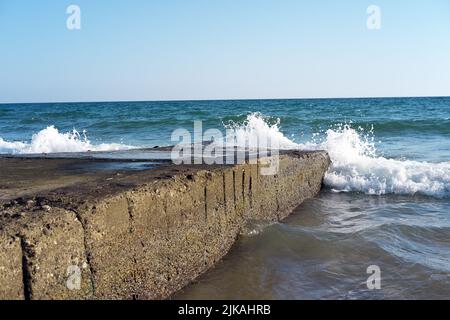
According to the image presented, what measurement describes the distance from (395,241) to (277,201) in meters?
1.26

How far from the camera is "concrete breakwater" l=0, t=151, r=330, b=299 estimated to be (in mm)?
2102

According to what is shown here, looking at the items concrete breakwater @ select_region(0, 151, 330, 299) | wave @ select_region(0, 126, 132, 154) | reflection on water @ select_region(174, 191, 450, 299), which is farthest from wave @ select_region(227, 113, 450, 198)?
wave @ select_region(0, 126, 132, 154)

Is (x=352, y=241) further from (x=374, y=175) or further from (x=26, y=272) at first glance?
(x=374, y=175)

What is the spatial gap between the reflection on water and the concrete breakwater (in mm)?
234

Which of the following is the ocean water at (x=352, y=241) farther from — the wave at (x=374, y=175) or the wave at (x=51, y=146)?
the wave at (x=51, y=146)

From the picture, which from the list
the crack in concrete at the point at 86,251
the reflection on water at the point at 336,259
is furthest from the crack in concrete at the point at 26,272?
the reflection on water at the point at 336,259

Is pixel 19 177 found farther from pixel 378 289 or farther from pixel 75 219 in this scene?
pixel 378 289

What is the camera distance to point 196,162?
426 cm

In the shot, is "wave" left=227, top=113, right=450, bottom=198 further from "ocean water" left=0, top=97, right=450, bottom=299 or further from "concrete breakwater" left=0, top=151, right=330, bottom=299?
"concrete breakwater" left=0, top=151, right=330, bottom=299

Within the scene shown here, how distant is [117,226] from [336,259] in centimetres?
207

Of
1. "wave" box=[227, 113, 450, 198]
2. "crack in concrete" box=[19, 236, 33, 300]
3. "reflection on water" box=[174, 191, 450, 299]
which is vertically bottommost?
"reflection on water" box=[174, 191, 450, 299]

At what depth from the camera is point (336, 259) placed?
12.7 feet

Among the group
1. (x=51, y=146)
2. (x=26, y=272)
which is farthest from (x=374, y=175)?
(x=51, y=146)
